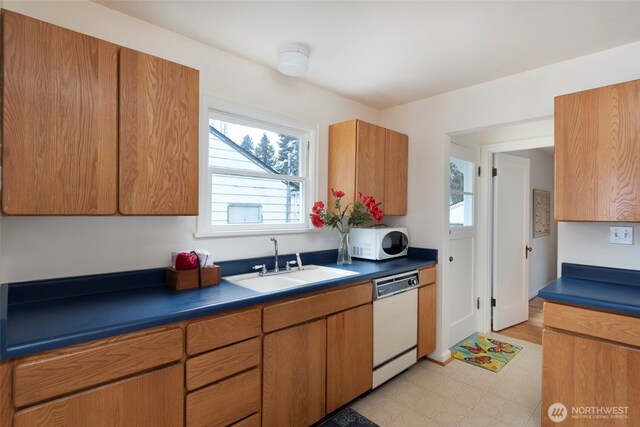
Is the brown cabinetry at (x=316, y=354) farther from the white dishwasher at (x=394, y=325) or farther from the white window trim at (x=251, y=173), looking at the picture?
the white window trim at (x=251, y=173)

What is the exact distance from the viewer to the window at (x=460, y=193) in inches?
128

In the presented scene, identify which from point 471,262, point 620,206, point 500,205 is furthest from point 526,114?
point 471,262

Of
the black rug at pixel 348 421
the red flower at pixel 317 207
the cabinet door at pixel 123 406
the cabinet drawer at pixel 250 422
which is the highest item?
the red flower at pixel 317 207

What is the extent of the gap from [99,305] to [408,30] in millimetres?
2181

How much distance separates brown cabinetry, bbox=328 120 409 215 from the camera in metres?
2.67

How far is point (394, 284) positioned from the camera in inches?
96.5

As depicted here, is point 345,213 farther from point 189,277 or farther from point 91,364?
point 91,364

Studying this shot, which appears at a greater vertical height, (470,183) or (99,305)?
(470,183)

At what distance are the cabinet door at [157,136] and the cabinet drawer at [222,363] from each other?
0.74 m

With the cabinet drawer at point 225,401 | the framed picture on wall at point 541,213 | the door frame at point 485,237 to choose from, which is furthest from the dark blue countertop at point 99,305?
the framed picture on wall at point 541,213

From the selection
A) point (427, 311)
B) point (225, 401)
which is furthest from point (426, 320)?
point (225, 401)

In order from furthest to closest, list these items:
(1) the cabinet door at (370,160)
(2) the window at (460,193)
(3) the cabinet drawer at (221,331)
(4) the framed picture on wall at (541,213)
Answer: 1. (4) the framed picture on wall at (541,213)
2. (2) the window at (460,193)
3. (1) the cabinet door at (370,160)
4. (3) the cabinet drawer at (221,331)

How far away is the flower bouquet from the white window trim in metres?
0.18

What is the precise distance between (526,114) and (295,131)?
1790 mm
